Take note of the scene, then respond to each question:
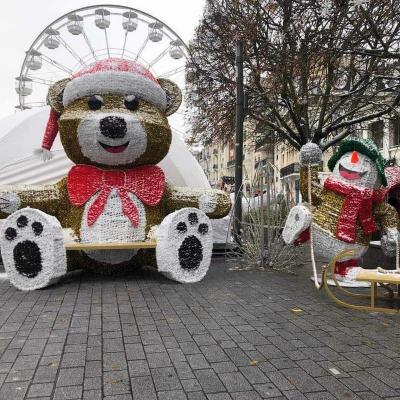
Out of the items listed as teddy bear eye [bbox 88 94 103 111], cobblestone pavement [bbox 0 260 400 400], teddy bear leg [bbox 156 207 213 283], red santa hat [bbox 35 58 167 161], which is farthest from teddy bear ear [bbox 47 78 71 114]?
cobblestone pavement [bbox 0 260 400 400]

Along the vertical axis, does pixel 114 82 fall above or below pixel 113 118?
above

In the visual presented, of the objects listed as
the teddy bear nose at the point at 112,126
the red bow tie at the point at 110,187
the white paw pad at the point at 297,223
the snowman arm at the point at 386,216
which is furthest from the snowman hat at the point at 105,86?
the snowman arm at the point at 386,216

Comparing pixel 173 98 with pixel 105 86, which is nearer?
pixel 105 86

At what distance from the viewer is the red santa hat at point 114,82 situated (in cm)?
586

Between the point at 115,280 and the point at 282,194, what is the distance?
127 inches

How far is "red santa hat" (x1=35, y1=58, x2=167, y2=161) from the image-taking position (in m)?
5.86

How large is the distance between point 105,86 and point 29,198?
1682 mm

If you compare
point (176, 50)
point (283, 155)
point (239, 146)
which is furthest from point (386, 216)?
point (283, 155)

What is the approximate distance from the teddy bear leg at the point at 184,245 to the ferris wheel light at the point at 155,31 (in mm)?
10147

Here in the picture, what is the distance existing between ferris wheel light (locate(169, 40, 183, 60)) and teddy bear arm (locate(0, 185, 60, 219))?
9.25 meters

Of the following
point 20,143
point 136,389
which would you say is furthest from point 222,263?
point 136,389

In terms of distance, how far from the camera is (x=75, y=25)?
14.0m

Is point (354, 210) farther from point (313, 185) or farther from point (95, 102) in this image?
point (95, 102)

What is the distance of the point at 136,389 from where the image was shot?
2791 mm
